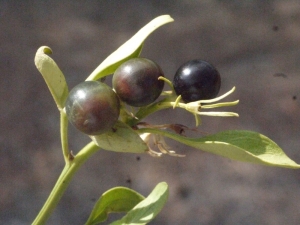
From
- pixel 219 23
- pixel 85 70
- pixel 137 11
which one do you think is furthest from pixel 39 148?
pixel 219 23

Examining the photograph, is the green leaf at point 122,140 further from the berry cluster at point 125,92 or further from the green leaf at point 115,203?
the green leaf at point 115,203

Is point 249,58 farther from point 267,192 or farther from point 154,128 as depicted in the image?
point 154,128

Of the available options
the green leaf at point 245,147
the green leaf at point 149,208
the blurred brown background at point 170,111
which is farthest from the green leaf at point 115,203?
the blurred brown background at point 170,111

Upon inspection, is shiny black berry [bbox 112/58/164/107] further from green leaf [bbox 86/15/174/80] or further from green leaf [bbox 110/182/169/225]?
green leaf [bbox 110/182/169/225]

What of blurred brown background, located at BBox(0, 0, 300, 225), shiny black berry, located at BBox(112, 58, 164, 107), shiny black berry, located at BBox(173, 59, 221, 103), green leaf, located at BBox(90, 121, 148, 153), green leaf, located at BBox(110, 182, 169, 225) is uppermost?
shiny black berry, located at BBox(112, 58, 164, 107)

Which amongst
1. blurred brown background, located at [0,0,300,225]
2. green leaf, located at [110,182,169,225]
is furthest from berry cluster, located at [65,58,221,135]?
blurred brown background, located at [0,0,300,225]

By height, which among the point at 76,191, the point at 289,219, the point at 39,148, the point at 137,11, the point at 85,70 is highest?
the point at 137,11

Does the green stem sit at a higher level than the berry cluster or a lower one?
lower
